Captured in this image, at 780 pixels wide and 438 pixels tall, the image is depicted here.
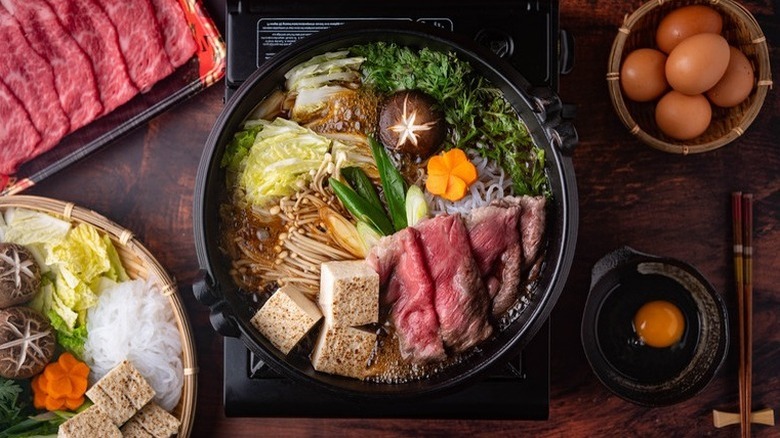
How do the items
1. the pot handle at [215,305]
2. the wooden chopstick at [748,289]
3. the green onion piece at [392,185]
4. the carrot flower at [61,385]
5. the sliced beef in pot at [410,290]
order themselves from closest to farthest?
the pot handle at [215,305] < the sliced beef in pot at [410,290] < the green onion piece at [392,185] < the carrot flower at [61,385] < the wooden chopstick at [748,289]

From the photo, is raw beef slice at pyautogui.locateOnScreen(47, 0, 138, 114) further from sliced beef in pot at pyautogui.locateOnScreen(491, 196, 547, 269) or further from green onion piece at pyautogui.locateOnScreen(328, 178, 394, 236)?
sliced beef in pot at pyautogui.locateOnScreen(491, 196, 547, 269)

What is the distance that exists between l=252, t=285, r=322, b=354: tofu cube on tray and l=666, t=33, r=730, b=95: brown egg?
1.53m

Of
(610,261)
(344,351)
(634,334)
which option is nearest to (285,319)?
(344,351)

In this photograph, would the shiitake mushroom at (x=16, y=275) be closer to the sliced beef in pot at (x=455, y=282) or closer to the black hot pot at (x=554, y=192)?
the black hot pot at (x=554, y=192)

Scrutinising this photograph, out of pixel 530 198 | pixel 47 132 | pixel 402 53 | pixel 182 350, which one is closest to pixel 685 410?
pixel 530 198

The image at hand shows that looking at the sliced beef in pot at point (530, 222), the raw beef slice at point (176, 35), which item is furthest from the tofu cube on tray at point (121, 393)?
the sliced beef in pot at point (530, 222)

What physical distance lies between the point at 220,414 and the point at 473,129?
4.74ft

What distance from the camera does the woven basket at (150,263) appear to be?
2.62 m

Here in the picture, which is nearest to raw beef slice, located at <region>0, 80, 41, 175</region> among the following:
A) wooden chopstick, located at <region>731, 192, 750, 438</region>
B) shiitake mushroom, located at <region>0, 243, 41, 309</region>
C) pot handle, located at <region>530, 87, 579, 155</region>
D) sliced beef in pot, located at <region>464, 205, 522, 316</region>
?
shiitake mushroom, located at <region>0, 243, 41, 309</region>

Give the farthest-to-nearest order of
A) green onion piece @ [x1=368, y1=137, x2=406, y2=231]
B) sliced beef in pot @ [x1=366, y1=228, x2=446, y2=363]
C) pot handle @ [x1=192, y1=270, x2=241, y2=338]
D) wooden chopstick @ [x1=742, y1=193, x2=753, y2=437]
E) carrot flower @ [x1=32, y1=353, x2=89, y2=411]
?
wooden chopstick @ [x1=742, y1=193, x2=753, y2=437] → carrot flower @ [x1=32, y1=353, x2=89, y2=411] → green onion piece @ [x1=368, y1=137, x2=406, y2=231] → sliced beef in pot @ [x1=366, y1=228, x2=446, y2=363] → pot handle @ [x1=192, y1=270, x2=241, y2=338]

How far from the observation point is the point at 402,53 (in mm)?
2441

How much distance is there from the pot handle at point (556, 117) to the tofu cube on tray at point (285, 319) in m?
0.95

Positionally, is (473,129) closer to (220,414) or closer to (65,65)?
(220,414)

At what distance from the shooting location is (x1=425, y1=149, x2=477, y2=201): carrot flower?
2.41 m
